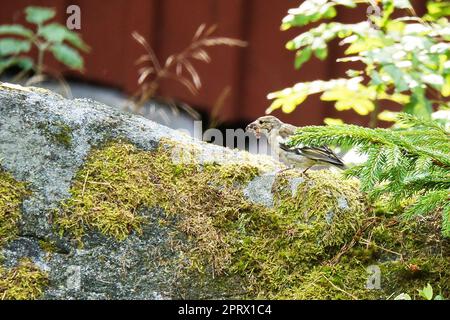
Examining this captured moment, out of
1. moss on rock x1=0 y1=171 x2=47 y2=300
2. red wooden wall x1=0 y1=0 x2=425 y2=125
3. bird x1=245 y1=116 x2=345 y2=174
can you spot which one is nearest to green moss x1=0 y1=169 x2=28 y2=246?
moss on rock x1=0 y1=171 x2=47 y2=300

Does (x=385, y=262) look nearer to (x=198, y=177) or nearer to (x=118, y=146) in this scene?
(x=198, y=177)

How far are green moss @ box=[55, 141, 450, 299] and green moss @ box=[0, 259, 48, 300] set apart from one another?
21cm

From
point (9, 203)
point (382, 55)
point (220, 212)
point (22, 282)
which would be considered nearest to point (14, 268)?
point (22, 282)

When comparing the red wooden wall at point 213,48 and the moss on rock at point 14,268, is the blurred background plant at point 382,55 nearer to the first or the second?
the moss on rock at point 14,268

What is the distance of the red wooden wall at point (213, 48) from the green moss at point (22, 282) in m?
3.95

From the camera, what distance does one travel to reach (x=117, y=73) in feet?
21.8

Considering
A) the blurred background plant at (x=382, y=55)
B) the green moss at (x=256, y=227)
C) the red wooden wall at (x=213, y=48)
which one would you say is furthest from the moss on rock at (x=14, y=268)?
the red wooden wall at (x=213, y=48)

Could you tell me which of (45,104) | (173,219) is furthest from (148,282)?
(45,104)

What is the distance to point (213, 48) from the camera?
6.66 meters

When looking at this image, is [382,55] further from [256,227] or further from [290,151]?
[256,227]

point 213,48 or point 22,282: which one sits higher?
point 213,48

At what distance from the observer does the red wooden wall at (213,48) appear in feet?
21.4

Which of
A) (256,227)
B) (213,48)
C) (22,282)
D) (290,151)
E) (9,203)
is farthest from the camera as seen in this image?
(213,48)

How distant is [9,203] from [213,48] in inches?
158
